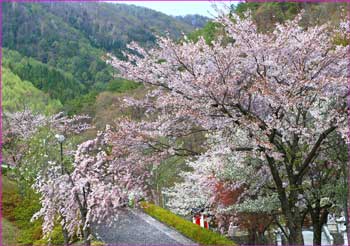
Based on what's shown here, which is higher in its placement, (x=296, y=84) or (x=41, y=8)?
(x=41, y=8)

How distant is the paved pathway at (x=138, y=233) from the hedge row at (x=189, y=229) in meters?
0.16

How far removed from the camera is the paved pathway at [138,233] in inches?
467

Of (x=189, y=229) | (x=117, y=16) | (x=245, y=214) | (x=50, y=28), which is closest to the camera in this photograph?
(x=245, y=214)

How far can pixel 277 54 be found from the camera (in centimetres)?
736

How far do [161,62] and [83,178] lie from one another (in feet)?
8.53

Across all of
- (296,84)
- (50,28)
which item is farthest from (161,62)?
(50,28)

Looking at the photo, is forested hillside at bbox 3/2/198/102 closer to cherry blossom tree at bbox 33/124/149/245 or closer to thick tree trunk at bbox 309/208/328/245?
cherry blossom tree at bbox 33/124/149/245

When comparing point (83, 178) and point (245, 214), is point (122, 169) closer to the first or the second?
point (83, 178)

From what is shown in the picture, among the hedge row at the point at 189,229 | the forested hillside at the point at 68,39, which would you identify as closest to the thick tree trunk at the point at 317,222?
the hedge row at the point at 189,229

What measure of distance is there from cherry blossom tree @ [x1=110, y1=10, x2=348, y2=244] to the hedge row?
3.44 metres

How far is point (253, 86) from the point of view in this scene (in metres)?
7.09

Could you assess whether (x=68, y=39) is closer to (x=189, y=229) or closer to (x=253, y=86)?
(x=189, y=229)

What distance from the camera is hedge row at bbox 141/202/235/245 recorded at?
11047 millimetres


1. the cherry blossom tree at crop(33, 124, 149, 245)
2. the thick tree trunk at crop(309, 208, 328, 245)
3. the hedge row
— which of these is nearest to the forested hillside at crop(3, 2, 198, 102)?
the hedge row
